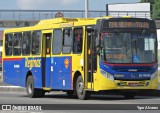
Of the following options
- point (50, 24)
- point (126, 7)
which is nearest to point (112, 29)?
point (50, 24)

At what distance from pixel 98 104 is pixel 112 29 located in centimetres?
364

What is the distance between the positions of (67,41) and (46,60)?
2.28 m

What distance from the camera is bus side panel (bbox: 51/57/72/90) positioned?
89.1 feet

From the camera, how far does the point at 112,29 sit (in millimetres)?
25531

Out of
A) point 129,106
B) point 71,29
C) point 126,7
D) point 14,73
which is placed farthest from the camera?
point 126,7

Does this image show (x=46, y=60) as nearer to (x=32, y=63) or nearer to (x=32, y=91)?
(x=32, y=63)

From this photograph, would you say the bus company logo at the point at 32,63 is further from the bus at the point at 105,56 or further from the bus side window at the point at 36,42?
the bus at the point at 105,56

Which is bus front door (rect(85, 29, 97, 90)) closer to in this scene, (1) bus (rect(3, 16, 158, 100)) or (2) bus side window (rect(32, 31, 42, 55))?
(1) bus (rect(3, 16, 158, 100))

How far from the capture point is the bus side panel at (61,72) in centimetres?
2716

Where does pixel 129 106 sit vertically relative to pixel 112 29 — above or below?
below

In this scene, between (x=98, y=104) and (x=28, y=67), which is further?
(x=28, y=67)

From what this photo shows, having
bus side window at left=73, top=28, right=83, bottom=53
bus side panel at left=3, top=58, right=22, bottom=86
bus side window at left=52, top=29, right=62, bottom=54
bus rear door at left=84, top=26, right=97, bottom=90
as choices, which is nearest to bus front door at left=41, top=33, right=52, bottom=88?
bus side window at left=52, top=29, right=62, bottom=54

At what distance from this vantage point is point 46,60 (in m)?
29.3

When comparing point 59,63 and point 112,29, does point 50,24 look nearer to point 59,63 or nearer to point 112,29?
point 59,63
